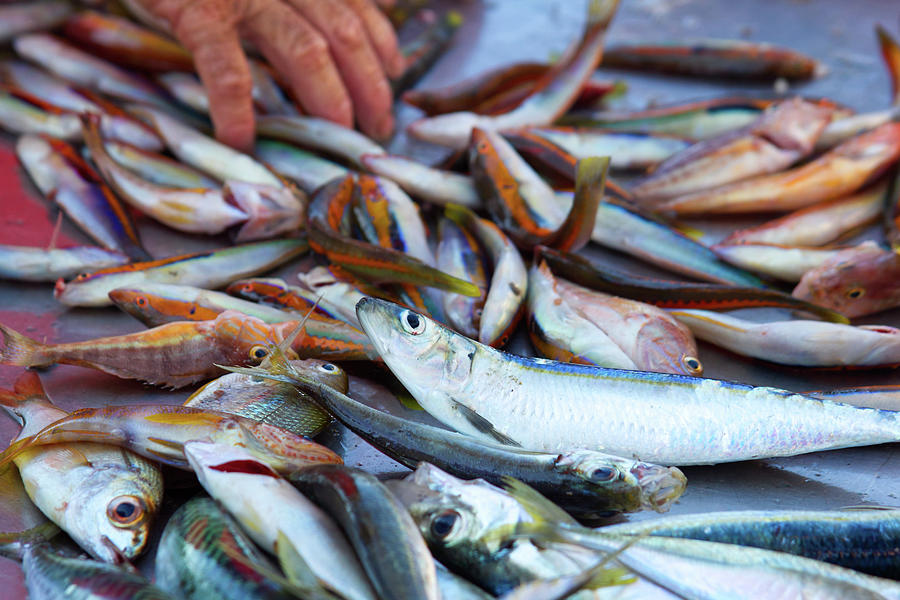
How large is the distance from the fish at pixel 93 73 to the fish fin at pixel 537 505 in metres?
2.92

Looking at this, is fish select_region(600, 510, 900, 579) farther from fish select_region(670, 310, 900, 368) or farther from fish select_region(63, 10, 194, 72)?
fish select_region(63, 10, 194, 72)

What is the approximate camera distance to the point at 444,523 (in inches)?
58.7

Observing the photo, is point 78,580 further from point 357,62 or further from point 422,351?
point 357,62

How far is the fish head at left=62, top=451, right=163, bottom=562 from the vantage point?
1.61 metres

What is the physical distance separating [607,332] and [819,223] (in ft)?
4.07

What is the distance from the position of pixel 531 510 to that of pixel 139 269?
69.0 inches

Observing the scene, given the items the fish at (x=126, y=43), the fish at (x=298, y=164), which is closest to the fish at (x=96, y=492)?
the fish at (x=298, y=164)

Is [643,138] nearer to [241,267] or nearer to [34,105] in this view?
[241,267]

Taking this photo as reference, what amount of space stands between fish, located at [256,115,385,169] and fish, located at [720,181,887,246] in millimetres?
1595

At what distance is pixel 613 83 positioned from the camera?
402cm

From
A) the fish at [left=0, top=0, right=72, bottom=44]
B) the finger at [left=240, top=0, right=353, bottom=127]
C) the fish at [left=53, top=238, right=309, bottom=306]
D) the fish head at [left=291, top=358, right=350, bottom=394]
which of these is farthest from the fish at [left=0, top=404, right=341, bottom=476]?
the fish at [left=0, top=0, right=72, bottom=44]

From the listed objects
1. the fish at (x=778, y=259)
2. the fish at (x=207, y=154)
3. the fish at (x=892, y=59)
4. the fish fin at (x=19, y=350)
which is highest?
the fish at (x=892, y=59)

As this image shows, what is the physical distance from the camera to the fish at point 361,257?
89.9 inches

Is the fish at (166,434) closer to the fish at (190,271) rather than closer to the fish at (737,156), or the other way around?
the fish at (190,271)
